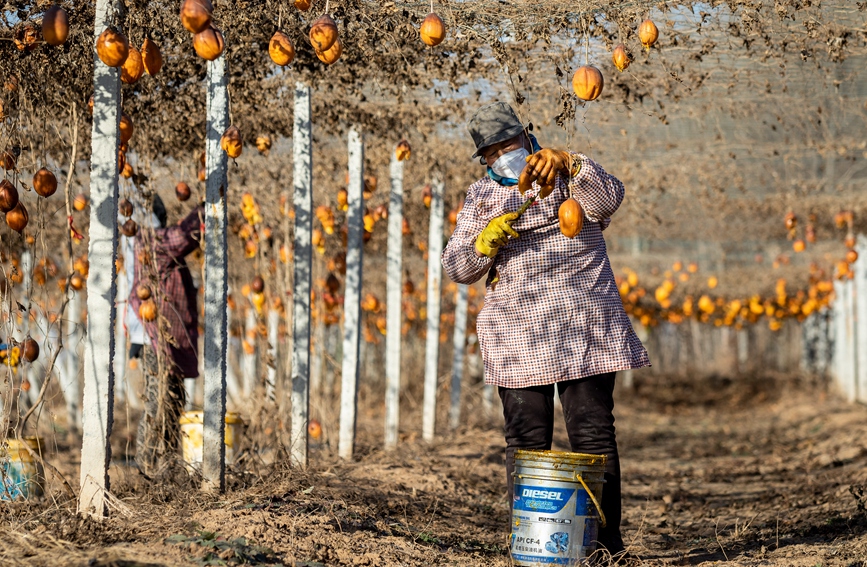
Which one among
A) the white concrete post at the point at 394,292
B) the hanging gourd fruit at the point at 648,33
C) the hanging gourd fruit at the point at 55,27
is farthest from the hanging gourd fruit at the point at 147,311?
the hanging gourd fruit at the point at 648,33

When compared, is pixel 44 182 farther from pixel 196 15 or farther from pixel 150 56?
pixel 196 15

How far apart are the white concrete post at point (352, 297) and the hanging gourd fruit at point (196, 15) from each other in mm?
2772

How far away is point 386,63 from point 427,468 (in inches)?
109

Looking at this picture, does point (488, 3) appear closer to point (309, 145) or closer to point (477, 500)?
point (309, 145)

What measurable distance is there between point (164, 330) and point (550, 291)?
7.67 ft

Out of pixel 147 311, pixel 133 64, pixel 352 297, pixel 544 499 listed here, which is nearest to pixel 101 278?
pixel 133 64

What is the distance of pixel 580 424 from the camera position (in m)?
3.12

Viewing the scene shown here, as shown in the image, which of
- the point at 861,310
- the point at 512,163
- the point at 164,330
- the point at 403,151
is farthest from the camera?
the point at 861,310

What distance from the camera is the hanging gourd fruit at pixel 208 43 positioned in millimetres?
2885

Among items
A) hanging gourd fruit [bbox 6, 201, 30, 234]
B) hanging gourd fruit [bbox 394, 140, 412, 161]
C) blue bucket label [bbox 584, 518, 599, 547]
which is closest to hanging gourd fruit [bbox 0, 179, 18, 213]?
hanging gourd fruit [bbox 6, 201, 30, 234]

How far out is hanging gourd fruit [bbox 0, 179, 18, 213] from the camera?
3430mm

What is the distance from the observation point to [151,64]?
3.25m

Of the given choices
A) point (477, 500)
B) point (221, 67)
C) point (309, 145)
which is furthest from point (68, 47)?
point (477, 500)

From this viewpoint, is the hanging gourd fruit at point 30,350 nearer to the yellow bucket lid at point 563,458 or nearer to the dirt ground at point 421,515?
the dirt ground at point 421,515
